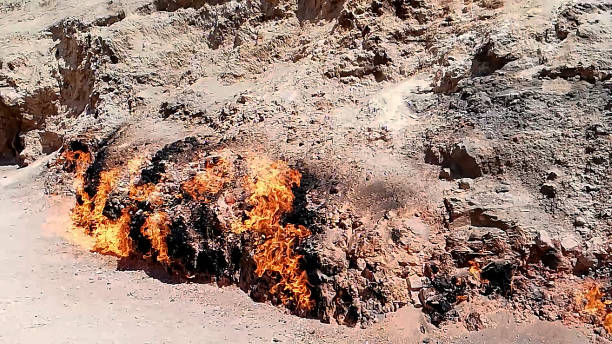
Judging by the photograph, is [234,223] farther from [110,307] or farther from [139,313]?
[110,307]

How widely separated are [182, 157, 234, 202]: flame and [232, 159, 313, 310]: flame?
51 cm

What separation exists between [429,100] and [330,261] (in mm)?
3880

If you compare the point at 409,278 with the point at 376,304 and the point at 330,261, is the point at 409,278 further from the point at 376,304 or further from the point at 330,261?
the point at 330,261

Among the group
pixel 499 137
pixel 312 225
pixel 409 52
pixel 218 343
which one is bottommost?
pixel 218 343

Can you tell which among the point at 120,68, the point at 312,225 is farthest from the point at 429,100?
the point at 120,68

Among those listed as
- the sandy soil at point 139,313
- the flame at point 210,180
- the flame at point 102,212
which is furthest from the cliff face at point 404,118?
the flame at point 210,180

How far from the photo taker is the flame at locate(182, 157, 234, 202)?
32.3 ft

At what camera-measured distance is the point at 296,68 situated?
1209cm

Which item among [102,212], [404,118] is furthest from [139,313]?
[404,118]

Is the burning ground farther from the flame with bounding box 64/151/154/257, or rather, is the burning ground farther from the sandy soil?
the sandy soil

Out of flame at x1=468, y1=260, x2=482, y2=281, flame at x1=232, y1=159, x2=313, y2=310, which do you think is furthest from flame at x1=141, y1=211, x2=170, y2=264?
flame at x1=468, y1=260, x2=482, y2=281

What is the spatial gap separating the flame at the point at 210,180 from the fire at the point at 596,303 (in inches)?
245

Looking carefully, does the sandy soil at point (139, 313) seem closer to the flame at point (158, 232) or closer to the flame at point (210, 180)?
the flame at point (158, 232)

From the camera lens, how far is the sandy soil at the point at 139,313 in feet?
23.6
